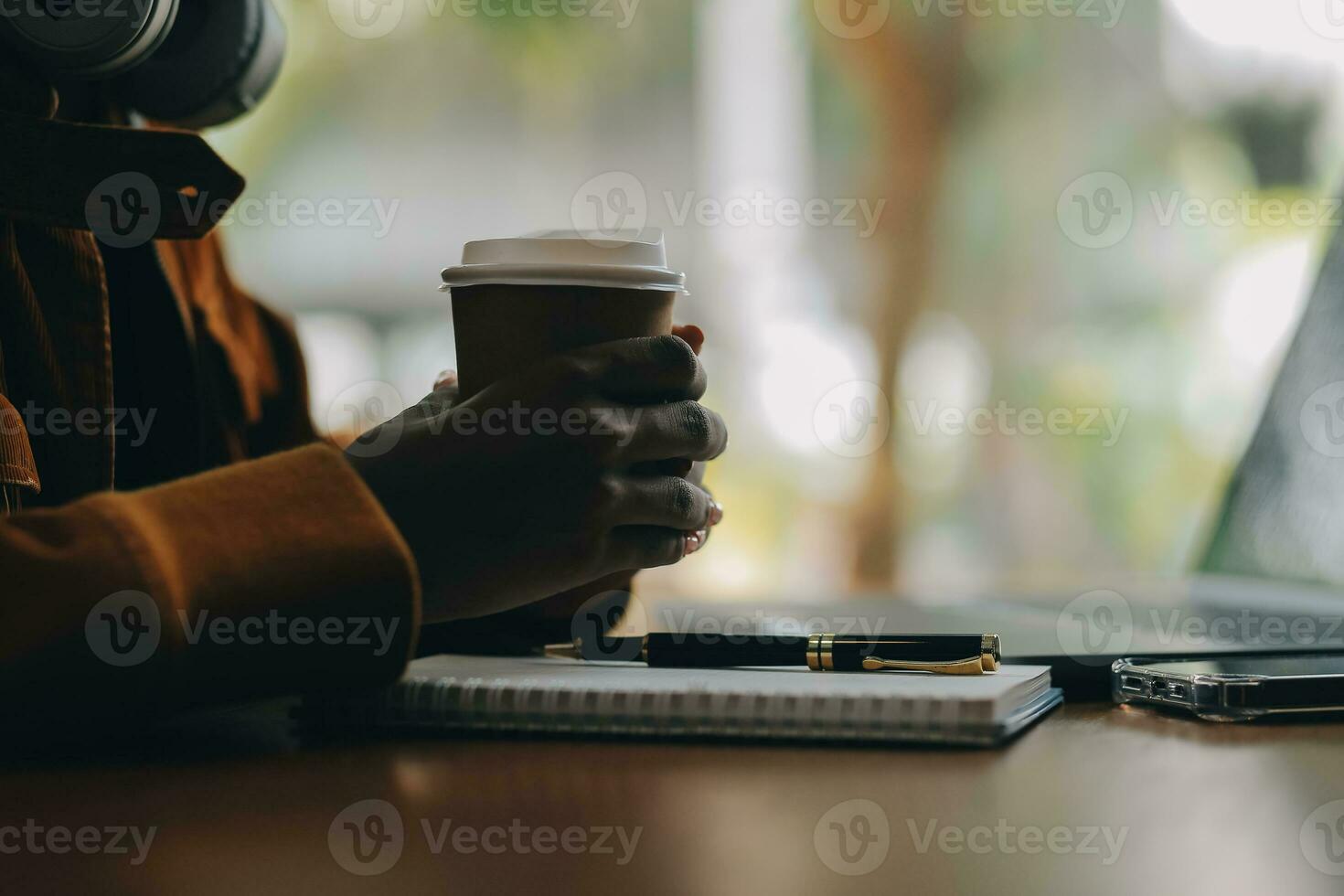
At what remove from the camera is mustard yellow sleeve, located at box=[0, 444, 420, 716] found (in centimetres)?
48

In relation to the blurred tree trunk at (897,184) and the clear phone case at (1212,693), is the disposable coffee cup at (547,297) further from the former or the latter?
the blurred tree trunk at (897,184)

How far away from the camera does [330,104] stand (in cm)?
327

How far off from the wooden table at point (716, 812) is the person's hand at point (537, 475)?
0.11 metres

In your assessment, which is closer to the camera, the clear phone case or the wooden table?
the wooden table

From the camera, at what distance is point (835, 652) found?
0.59 meters

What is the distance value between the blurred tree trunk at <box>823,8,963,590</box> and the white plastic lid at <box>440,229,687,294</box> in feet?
8.59

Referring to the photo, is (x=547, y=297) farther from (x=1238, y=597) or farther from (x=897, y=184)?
(x=897, y=184)

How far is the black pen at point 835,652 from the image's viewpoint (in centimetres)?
56

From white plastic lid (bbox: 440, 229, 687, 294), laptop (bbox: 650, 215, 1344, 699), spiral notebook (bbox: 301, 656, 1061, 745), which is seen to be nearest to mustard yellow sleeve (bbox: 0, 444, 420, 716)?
spiral notebook (bbox: 301, 656, 1061, 745)

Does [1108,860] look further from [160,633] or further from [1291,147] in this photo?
[1291,147]

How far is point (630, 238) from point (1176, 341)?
2.95 meters

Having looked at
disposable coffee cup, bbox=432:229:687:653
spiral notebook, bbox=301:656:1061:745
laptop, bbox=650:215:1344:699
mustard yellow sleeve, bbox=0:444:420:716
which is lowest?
laptop, bbox=650:215:1344:699

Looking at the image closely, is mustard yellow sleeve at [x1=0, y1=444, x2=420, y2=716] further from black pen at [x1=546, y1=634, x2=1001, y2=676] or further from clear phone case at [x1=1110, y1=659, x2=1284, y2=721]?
clear phone case at [x1=1110, y1=659, x2=1284, y2=721]

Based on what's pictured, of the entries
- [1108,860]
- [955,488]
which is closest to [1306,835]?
[1108,860]
